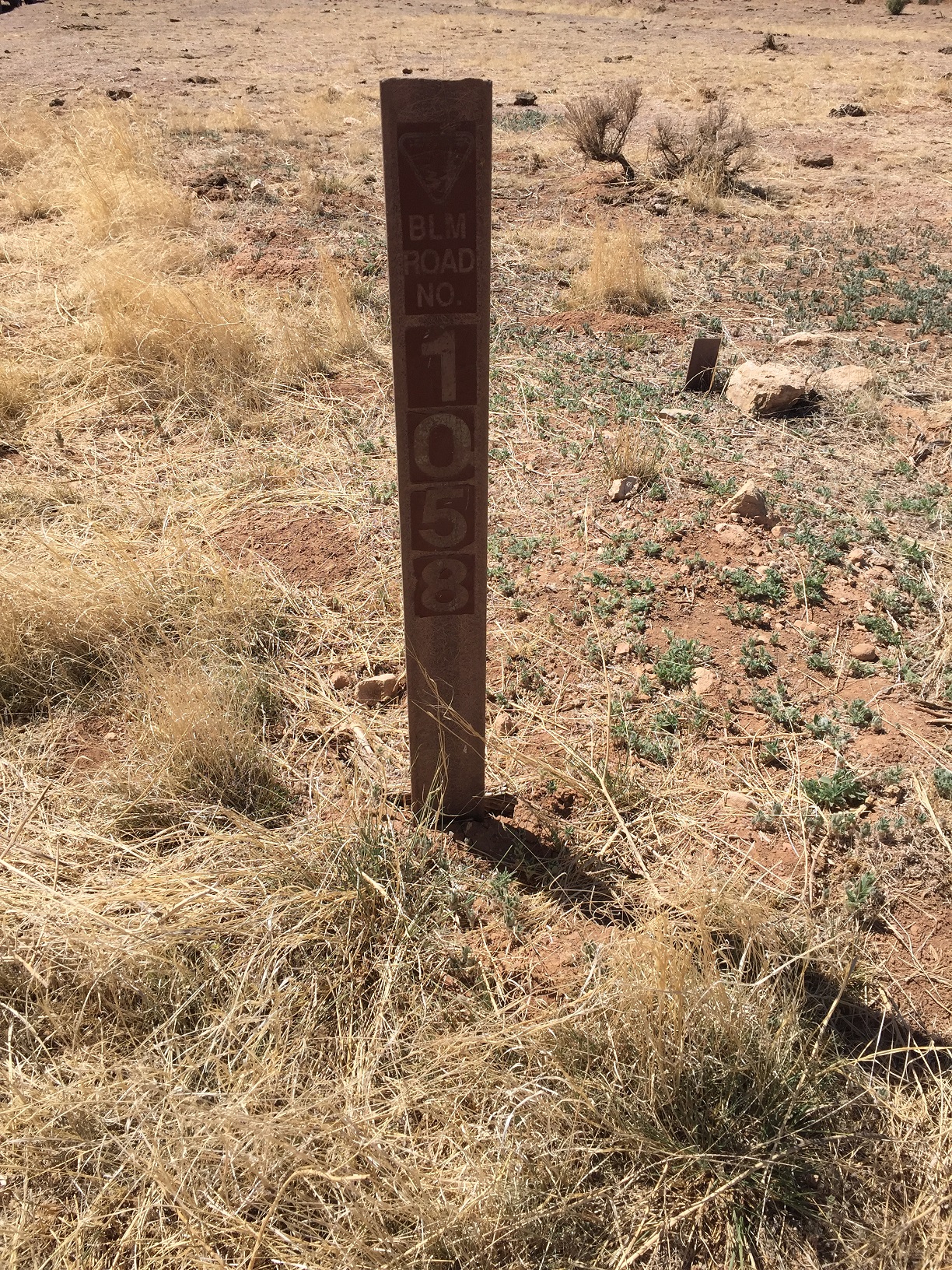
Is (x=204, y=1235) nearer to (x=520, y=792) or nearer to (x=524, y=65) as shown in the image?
(x=520, y=792)

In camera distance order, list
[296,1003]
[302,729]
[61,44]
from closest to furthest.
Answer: [296,1003], [302,729], [61,44]

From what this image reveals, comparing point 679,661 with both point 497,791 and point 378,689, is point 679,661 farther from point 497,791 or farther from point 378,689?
point 378,689

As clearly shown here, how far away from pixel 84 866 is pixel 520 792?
1.24 m

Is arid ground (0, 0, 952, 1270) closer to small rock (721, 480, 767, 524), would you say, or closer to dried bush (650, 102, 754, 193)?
small rock (721, 480, 767, 524)

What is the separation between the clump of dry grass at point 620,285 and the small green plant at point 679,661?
3.47 metres

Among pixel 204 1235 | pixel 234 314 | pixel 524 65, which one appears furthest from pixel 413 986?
pixel 524 65

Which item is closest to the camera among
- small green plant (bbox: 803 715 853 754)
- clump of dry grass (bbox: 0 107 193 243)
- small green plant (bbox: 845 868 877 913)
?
small green plant (bbox: 845 868 877 913)

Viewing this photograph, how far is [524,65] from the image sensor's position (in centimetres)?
1638

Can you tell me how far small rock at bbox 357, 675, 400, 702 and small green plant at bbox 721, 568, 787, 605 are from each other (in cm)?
139

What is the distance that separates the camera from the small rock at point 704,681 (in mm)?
2934

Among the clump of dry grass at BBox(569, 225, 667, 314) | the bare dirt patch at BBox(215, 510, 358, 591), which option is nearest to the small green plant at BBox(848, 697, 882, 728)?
the bare dirt patch at BBox(215, 510, 358, 591)

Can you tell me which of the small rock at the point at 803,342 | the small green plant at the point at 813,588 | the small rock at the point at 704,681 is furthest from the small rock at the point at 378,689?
the small rock at the point at 803,342

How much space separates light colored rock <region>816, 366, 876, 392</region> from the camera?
473cm

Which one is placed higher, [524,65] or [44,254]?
[524,65]
